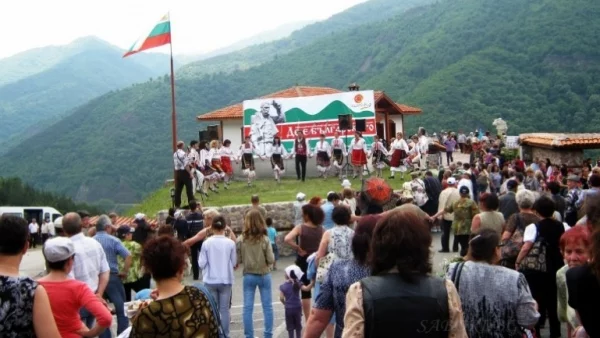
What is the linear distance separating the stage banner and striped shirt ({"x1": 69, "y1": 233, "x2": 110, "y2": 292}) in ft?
64.7

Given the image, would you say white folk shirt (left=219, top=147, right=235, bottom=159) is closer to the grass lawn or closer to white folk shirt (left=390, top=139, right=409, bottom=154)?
the grass lawn

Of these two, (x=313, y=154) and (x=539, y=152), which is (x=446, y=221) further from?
(x=539, y=152)

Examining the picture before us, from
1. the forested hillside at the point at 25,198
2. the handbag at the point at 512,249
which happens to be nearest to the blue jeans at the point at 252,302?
the handbag at the point at 512,249

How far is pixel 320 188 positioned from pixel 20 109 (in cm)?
17273

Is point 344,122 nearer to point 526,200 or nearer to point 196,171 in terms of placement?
point 196,171

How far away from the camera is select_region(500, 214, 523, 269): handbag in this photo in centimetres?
841

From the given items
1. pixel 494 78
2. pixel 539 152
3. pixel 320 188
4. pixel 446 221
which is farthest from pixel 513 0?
pixel 446 221

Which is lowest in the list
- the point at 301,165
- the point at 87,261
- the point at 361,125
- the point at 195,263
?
the point at 195,263

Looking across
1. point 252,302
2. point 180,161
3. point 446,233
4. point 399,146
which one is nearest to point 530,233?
point 252,302

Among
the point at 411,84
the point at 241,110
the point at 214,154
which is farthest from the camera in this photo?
the point at 411,84

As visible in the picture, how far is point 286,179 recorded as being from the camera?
90.6 ft

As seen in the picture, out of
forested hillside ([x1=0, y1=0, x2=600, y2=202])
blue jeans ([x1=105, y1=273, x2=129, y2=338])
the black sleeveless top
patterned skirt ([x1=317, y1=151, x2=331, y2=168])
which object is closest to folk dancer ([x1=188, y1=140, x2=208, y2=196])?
patterned skirt ([x1=317, y1=151, x2=331, y2=168])

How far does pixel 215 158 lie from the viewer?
25.8m

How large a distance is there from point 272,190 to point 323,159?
294 centimetres
